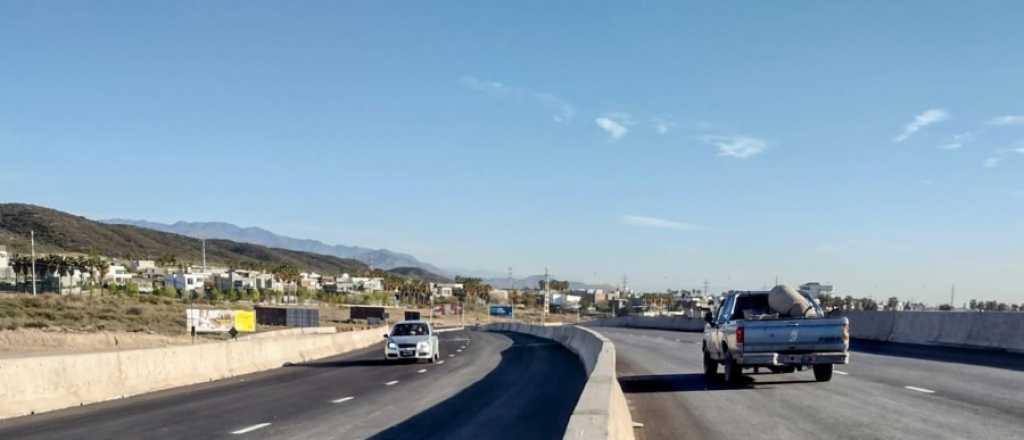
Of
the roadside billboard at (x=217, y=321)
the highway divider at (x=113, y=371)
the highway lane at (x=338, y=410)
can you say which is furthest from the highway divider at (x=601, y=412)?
the roadside billboard at (x=217, y=321)

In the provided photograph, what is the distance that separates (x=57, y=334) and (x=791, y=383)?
55336mm

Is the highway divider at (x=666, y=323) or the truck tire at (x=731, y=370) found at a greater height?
the truck tire at (x=731, y=370)

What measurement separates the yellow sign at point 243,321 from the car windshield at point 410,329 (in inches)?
2172

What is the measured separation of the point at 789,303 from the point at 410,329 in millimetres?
19173

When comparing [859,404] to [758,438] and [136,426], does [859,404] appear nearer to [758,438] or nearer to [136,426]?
[758,438]

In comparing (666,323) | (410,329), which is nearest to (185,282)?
(666,323)

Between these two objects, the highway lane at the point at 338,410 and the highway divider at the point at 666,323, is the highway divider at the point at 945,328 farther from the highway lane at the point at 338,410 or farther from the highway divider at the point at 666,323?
the highway divider at the point at 666,323

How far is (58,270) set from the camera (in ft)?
488

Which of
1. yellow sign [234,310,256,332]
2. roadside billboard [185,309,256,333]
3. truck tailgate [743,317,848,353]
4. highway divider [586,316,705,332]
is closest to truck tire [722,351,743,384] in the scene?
truck tailgate [743,317,848,353]

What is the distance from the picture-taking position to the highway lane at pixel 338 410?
14695 millimetres

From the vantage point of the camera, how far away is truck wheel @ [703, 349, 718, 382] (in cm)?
2212

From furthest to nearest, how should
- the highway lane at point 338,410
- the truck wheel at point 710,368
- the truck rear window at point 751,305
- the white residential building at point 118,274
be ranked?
1. the white residential building at point 118,274
2. the truck wheel at point 710,368
3. the truck rear window at point 751,305
4. the highway lane at point 338,410

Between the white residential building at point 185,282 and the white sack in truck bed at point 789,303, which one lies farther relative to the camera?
the white residential building at point 185,282

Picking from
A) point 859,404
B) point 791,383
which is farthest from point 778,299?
point 859,404
